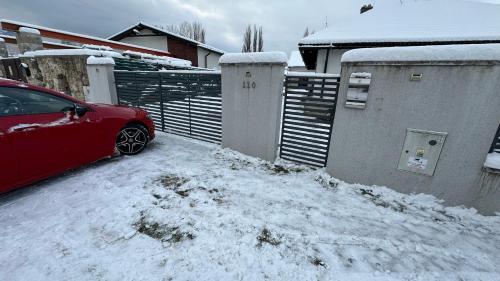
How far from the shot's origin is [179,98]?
221 inches

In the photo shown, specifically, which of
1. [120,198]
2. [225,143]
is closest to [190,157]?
[225,143]

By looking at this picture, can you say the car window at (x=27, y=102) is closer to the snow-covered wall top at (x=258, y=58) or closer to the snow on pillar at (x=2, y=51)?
the snow-covered wall top at (x=258, y=58)

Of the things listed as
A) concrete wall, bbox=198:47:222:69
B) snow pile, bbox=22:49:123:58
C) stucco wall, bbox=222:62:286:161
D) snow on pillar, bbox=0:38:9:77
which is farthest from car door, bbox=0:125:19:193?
concrete wall, bbox=198:47:222:69

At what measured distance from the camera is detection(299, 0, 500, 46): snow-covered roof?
284 inches

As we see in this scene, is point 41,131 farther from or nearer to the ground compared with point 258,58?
nearer to the ground

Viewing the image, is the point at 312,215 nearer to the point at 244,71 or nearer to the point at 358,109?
the point at 358,109

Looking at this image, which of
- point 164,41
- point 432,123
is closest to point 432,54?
point 432,123

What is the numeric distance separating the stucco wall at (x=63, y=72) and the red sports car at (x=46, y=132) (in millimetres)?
5276

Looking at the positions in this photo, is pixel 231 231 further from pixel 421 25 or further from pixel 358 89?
pixel 421 25

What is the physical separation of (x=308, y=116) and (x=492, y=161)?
2532 millimetres

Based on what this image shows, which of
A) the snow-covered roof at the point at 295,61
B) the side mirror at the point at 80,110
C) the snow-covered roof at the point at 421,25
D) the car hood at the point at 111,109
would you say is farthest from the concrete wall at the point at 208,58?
the side mirror at the point at 80,110

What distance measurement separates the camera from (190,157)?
466 centimetres

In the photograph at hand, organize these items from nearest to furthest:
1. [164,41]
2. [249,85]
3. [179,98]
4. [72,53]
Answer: [249,85] < [179,98] < [72,53] < [164,41]

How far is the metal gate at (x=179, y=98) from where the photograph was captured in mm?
5109
